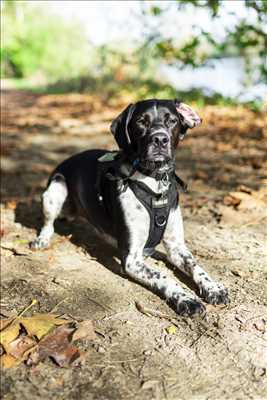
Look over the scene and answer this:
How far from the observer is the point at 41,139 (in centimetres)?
1109

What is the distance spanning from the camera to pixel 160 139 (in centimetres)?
396

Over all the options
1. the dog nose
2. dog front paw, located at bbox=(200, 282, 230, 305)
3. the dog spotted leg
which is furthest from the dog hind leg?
dog front paw, located at bbox=(200, 282, 230, 305)

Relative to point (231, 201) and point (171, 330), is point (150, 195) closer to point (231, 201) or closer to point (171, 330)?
point (171, 330)

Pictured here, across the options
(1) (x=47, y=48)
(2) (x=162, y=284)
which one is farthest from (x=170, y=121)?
(1) (x=47, y=48)

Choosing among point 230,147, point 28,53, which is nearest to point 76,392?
point 230,147

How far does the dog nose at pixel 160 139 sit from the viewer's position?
13.0ft

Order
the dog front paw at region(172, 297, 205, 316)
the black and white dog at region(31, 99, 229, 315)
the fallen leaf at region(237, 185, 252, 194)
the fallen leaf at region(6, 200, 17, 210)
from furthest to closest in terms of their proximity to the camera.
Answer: the fallen leaf at region(6, 200, 17, 210)
the fallen leaf at region(237, 185, 252, 194)
the black and white dog at region(31, 99, 229, 315)
the dog front paw at region(172, 297, 205, 316)

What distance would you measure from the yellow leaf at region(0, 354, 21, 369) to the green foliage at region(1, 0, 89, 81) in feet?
50.1

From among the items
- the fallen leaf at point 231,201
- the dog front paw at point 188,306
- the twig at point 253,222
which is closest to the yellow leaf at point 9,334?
the dog front paw at point 188,306

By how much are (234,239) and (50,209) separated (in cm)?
180

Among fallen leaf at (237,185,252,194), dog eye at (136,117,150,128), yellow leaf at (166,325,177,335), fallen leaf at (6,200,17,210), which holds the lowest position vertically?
fallen leaf at (6,200,17,210)

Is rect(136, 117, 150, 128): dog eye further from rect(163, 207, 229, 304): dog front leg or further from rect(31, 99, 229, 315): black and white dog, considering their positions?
rect(163, 207, 229, 304): dog front leg

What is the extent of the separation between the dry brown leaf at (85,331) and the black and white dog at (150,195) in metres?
0.65

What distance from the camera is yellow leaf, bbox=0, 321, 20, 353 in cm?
295
